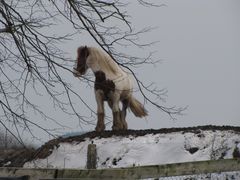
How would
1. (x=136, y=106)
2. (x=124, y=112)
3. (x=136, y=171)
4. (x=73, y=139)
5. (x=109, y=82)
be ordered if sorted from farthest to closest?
(x=124, y=112) → (x=136, y=106) → (x=73, y=139) → (x=109, y=82) → (x=136, y=171)

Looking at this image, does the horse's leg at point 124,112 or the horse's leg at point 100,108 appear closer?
the horse's leg at point 100,108

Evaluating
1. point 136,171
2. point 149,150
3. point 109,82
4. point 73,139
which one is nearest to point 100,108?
point 73,139

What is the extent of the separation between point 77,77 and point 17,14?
38.5 inches

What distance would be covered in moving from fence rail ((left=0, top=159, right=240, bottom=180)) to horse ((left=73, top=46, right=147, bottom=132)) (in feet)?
16.4

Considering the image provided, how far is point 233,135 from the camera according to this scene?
838 cm

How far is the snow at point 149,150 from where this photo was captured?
26.7 feet

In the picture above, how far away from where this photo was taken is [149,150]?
28.8 ft

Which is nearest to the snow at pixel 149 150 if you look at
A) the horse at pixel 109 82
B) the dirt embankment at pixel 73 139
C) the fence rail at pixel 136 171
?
the dirt embankment at pixel 73 139

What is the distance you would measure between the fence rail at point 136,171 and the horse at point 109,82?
16.4 feet

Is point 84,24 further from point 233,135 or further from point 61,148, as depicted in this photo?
point 61,148

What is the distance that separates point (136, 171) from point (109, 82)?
5456 millimetres

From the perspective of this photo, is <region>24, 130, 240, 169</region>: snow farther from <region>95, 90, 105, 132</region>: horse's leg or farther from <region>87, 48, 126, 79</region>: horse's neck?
<region>87, 48, 126, 79</region>: horse's neck

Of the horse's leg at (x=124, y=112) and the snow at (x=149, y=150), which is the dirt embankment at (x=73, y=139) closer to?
the snow at (x=149, y=150)

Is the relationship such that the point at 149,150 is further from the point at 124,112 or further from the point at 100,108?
the point at 124,112
